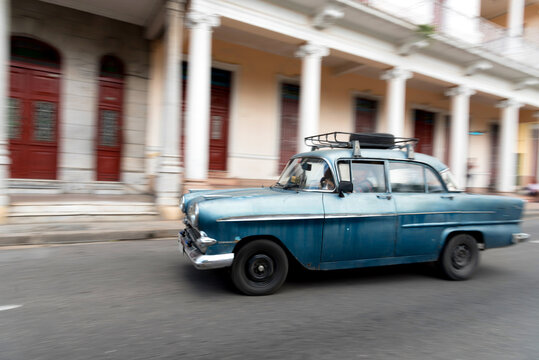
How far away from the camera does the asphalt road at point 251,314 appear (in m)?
2.73

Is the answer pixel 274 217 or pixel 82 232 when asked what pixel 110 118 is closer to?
pixel 82 232

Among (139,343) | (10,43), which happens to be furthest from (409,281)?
(10,43)

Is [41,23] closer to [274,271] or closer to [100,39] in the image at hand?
[100,39]

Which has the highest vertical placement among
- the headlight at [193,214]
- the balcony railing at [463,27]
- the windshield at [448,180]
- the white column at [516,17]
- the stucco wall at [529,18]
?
the stucco wall at [529,18]

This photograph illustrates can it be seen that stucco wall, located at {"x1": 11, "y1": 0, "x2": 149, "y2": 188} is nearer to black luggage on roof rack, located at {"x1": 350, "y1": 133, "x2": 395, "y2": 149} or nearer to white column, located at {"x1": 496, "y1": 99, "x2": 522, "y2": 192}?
black luggage on roof rack, located at {"x1": 350, "y1": 133, "x2": 395, "y2": 149}

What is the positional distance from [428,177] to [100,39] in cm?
937

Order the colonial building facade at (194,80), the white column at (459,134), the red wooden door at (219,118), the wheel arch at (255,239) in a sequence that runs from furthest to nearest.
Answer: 1. the white column at (459,134)
2. the red wooden door at (219,118)
3. the colonial building facade at (194,80)
4. the wheel arch at (255,239)

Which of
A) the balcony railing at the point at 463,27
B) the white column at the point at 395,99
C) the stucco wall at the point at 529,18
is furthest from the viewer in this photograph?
the stucco wall at the point at 529,18

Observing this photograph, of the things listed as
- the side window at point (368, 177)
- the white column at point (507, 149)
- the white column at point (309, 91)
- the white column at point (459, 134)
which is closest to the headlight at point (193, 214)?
the side window at point (368, 177)

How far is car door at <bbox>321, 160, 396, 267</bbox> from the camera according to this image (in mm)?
4004

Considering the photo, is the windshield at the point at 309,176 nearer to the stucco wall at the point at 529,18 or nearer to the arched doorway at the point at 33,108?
the arched doorway at the point at 33,108

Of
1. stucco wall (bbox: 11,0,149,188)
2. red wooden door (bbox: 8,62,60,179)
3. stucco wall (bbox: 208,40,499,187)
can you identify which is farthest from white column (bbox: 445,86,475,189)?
red wooden door (bbox: 8,62,60,179)

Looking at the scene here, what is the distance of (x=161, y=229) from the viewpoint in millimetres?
7031

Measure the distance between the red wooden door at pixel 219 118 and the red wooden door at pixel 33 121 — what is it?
3.73 meters
